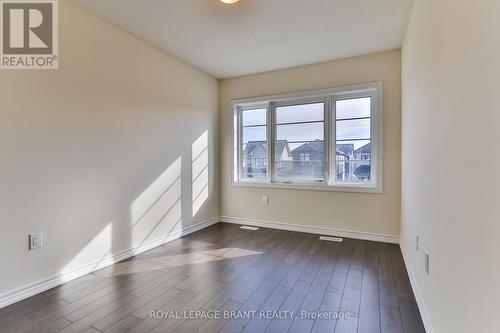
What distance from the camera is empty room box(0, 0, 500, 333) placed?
125 centimetres

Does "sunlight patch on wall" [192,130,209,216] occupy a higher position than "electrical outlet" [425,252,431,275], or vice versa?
"sunlight patch on wall" [192,130,209,216]

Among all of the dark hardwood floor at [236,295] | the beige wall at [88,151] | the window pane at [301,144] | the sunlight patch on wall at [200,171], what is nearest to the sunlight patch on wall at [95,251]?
the beige wall at [88,151]

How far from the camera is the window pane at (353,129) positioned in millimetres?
3473

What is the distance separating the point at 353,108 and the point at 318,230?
184 centimetres

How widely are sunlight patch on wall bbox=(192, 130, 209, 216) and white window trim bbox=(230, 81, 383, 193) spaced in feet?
1.62

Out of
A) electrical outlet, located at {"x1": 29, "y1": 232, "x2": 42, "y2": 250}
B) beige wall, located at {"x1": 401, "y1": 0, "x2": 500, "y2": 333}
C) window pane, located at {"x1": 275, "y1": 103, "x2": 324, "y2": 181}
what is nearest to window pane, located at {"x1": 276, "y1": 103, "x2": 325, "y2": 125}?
window pane, located at {"x1": 275, "y1": 103, "x2": 324, "y2": 181}

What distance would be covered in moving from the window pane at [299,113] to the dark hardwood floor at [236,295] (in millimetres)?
1944

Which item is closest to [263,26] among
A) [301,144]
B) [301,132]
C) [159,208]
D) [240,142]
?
[301,132]

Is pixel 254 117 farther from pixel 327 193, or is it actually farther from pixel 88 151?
pixel 88 151

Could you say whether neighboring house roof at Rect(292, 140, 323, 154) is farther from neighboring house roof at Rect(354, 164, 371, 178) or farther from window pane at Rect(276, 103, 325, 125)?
neighboring house roof at Rect(354, 164, 371, 178)

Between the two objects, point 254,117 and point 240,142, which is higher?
point 254,117

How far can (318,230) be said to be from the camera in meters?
3.68

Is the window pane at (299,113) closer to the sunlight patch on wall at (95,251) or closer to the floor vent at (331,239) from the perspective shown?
the floor vent at (331,239)

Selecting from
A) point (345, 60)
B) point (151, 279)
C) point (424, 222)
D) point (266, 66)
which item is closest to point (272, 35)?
point (266, 66)
